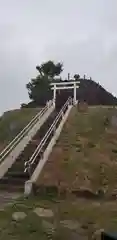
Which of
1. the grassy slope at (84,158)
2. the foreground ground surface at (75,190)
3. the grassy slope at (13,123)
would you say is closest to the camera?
the foreground ground surface at (75,190)

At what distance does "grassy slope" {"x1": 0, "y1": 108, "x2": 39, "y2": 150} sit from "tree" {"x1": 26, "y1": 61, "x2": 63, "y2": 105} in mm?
10130

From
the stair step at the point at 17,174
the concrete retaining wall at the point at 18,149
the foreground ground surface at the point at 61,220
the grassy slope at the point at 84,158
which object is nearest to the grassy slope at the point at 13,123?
the concrete retaining wall at the point at 18,149

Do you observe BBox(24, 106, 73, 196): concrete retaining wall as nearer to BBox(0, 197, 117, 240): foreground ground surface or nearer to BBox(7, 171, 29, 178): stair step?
BBox(7, 171, 29, 178): stair step

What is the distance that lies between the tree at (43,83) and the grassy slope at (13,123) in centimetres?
1013

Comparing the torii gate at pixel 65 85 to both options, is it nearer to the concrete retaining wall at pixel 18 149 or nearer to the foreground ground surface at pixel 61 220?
the concrete retaining wall at pixel 18 149

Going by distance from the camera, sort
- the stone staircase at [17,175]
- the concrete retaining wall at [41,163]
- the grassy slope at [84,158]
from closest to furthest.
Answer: the concrete retaining wall at [41,163]
the grassy slope at [84,158]
the stone staircase at [17,175]

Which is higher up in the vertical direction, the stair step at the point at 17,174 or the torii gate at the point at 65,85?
the torii gate at the point at 65,85

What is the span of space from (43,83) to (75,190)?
83.5 feet

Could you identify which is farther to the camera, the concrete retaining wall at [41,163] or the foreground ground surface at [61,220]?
the concrete retaining wall at [41,163]

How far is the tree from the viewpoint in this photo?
117ft

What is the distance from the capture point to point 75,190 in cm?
1152

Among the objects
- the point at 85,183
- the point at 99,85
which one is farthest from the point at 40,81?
the point at 85,183

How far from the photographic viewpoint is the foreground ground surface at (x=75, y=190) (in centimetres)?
811

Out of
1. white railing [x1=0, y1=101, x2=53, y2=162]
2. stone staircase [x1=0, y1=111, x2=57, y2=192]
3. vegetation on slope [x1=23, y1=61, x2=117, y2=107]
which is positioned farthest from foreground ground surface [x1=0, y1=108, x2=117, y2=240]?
vegetation on slope [x1=23, y1=61, x2=117, y2=107]
